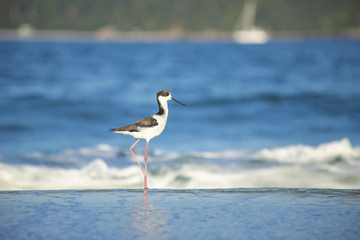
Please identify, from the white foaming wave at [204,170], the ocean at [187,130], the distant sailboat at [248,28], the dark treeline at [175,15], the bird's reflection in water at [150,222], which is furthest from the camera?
the dark treeline at [175,15]

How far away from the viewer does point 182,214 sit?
163 inches

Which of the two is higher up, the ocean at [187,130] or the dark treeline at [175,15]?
the dark treeline at [175,15]

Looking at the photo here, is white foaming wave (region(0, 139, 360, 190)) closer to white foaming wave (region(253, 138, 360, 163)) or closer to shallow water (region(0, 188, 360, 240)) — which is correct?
white foaming wave (region(253, 138, 360, 163))

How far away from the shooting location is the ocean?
8.51 metres

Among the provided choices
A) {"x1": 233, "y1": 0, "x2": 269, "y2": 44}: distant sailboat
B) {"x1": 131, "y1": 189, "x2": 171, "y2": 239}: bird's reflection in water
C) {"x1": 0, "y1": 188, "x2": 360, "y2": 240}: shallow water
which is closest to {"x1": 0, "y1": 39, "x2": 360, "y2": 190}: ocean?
{"x1": 0, "y1": 188, "x2": 360, "y2": 240}: shallow water

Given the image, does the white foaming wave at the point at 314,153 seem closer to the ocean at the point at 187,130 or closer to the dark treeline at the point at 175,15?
the ocean at the point at 187,130

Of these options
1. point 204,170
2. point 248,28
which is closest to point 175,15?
point 248,28

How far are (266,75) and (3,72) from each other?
15.8 m

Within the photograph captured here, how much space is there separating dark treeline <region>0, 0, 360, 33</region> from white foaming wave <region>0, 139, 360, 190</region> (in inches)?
6591

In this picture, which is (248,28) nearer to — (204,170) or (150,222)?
(204,170)

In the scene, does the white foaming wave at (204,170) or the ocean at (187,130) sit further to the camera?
the ocean at (187,130)

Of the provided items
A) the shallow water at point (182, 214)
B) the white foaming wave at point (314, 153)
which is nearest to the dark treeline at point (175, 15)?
the white foaming wave at point (314, 153)

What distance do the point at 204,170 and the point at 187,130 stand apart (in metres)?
5.79

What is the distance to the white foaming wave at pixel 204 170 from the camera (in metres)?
7.99
